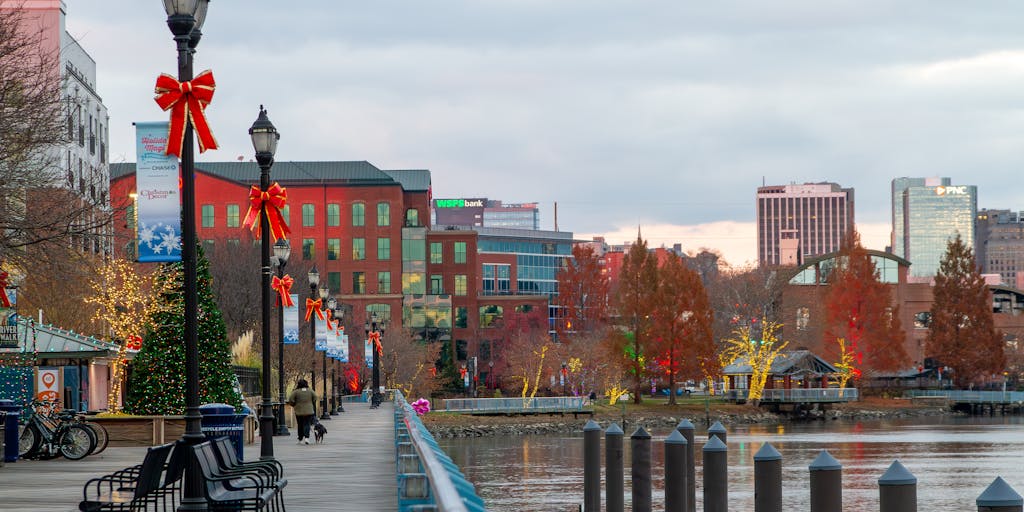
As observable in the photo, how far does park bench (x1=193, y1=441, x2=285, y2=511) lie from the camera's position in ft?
49.1

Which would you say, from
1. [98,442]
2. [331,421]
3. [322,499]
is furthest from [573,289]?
[322,499]

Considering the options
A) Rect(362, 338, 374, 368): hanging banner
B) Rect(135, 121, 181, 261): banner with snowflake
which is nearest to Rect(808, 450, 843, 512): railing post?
Rect(135, 121, 181, 261): banner with snowflake

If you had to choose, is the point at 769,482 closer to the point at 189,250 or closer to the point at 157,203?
the point at 189,250

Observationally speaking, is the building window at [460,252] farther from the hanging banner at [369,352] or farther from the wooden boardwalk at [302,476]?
the wooden boardwalk at [302,476]

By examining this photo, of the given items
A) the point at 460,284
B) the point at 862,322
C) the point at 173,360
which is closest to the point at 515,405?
the point at 862,322

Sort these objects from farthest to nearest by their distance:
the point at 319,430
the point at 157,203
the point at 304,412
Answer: the point at 304,412
the point at 319,430
the point at 157,203

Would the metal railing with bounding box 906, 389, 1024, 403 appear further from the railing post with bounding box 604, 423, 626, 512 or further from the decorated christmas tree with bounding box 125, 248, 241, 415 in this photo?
the railing post with bounding box 604, 423, 626, 512

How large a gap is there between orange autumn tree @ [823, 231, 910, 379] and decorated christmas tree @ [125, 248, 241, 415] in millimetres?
87120

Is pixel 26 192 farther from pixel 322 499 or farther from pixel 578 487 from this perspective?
pixel 578 487

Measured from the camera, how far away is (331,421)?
181 ft

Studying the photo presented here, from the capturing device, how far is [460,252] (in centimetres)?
13750

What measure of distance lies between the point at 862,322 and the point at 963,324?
1386 cm

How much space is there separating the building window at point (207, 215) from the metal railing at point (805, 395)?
47742 mm

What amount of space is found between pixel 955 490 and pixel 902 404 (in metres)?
78.6
